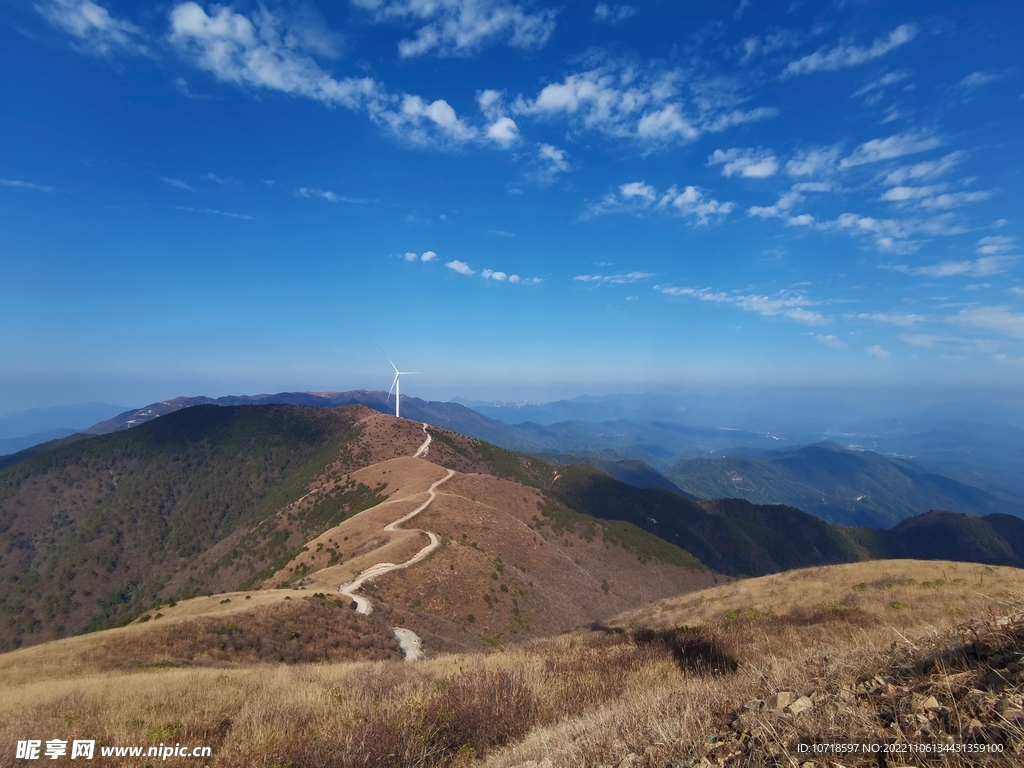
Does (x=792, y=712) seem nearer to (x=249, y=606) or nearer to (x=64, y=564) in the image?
(x=249, y=606)

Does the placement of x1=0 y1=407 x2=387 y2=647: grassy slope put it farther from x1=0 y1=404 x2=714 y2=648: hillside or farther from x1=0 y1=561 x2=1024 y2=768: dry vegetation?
x1=0 y1=561 x2=1024 y2=768: dry vegetation

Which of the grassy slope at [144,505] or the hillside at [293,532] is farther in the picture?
the grassy slope at [144,505]

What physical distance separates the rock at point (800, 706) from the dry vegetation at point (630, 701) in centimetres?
3

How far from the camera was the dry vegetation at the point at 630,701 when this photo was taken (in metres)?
4.33

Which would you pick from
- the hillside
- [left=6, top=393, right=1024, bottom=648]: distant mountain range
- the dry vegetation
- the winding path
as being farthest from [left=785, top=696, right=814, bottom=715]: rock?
[left=6, top=393, right=1024, bottom=648]: distant mountain range

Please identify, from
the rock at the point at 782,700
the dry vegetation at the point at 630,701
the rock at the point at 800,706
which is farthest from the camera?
the rock at the point at 782,700

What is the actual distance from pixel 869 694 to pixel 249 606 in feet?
106

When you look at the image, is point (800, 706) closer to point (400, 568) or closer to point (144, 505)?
point (400, 568)

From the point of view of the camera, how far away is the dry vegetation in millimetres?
4332

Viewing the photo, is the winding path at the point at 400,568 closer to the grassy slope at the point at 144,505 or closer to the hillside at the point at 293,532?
the hillside at the point at 293,532

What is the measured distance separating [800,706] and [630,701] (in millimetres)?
2998

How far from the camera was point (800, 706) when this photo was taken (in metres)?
5.06

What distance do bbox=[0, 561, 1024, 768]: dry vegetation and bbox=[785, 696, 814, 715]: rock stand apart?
0.10 feet

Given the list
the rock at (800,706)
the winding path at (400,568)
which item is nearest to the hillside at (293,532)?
the winding path at (400,568)
